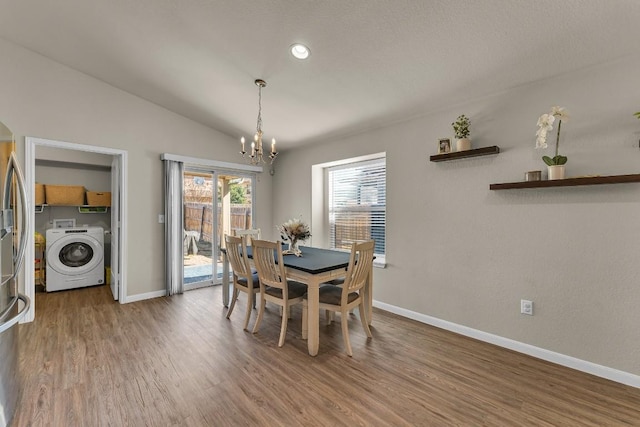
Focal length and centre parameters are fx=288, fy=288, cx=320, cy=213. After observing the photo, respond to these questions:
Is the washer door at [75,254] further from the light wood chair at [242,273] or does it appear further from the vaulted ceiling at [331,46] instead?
the light wood chair at [242,273]

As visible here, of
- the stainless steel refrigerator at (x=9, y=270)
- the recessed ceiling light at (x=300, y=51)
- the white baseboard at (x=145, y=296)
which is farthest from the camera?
the white baseboard at (x=145, y=296)

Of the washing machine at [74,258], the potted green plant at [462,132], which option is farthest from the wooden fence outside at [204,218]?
the potted green plant at [462,132]

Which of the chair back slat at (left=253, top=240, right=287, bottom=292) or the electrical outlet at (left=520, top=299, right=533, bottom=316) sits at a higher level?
the chair back slat at (left=253, top=240, right=287, bottom=292)

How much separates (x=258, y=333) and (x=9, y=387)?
1.75 m

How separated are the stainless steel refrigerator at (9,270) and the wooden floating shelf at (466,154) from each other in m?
3.28

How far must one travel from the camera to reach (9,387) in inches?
66.6

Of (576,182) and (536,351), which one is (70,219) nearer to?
(536,351)

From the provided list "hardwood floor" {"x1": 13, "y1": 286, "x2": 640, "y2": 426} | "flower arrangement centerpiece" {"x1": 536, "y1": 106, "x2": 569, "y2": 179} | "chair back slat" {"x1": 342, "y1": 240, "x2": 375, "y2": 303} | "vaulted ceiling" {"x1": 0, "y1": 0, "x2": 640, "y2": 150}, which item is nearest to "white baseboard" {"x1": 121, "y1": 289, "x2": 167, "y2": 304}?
"hardwood floor" {"x1": 13, "y1": 286, "x2": 640, "y2": 426}

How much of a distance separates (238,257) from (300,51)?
7.05 ft

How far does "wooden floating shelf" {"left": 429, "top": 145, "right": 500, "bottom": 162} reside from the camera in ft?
8.73

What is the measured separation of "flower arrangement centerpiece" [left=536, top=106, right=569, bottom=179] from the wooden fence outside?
4284mm

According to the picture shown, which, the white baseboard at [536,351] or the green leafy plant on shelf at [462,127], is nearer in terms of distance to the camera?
the white baseboard at [536,351]

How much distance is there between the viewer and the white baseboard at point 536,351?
A: 2.14 metres

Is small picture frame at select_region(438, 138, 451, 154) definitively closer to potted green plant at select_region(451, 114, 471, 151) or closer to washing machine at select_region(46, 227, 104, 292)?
potted green plant at select_region(451, 114, 471, 151)
